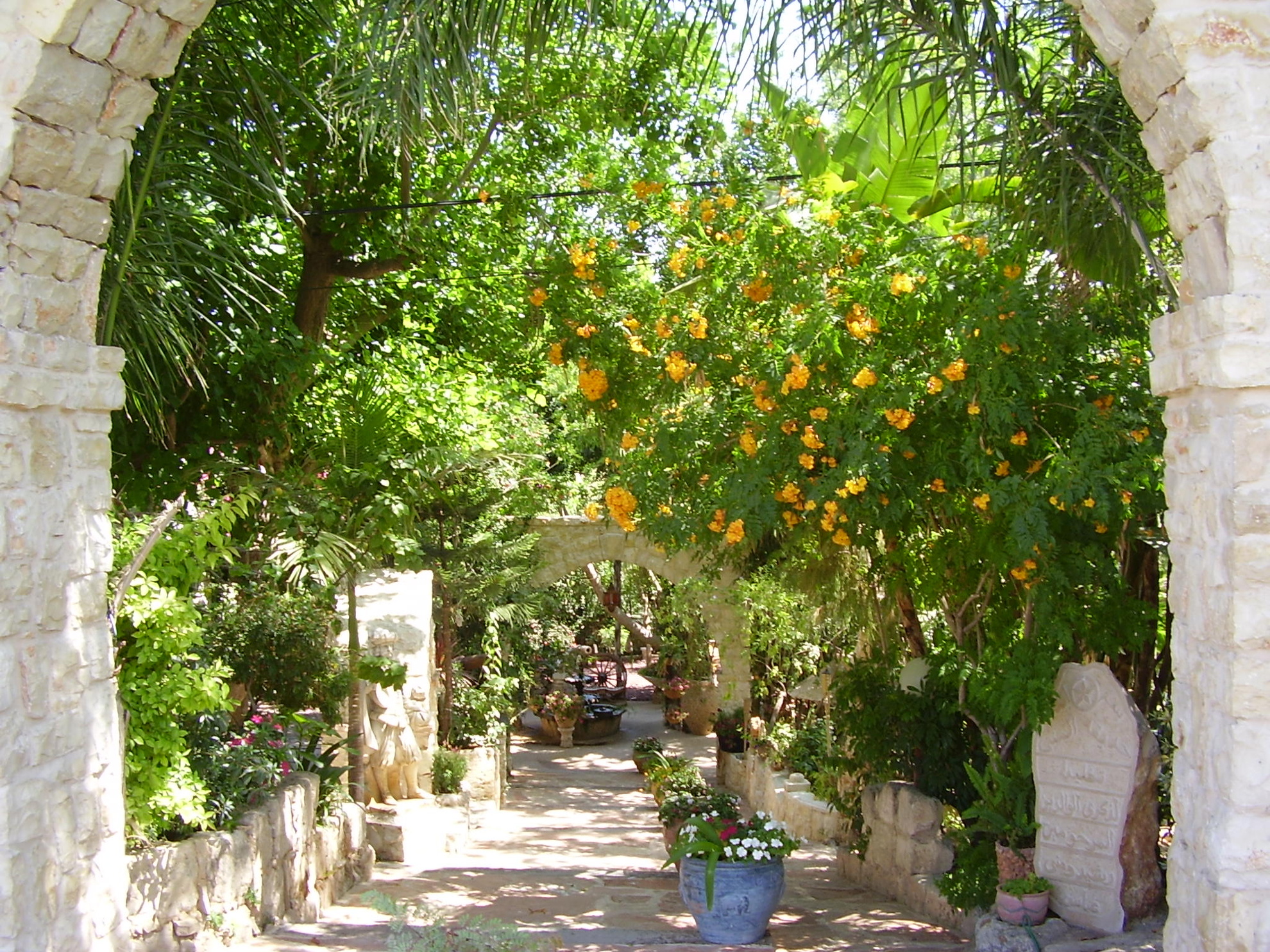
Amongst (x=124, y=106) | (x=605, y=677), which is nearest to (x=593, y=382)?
(x=124, y=106)

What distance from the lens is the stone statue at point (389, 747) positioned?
8.53 meters

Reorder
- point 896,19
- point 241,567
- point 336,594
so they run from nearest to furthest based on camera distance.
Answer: point 896,19
point 241,567
point 336,594

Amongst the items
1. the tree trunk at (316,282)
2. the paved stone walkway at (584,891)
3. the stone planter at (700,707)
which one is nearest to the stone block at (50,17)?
the paved stone walkway at (584,891)

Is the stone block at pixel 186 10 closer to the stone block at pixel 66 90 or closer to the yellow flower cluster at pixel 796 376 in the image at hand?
the stone block at pixel 66 90

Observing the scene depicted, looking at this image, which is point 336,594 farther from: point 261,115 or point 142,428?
point 261,115

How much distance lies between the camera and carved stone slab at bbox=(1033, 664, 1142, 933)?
5.15 meters

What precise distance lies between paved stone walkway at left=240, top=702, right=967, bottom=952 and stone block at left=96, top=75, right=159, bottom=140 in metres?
3.48

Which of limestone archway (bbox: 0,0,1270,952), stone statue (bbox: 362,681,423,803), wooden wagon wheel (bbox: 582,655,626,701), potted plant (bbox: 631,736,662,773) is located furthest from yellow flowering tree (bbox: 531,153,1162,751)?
wooden wagon wheel (bbox: 582,655,626,701)

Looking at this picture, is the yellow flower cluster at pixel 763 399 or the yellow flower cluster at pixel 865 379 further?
the yellow flower cluster at pixel 763 399

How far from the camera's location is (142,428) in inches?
269

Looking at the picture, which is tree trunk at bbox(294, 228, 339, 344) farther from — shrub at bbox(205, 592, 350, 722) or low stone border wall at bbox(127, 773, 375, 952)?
low stone border wall at bbox(127, 773, 375, 952)

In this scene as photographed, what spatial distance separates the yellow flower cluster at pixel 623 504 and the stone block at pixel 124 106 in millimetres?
2813

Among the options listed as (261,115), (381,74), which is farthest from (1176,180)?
(261,115)

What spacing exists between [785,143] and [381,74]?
356 centimetres
